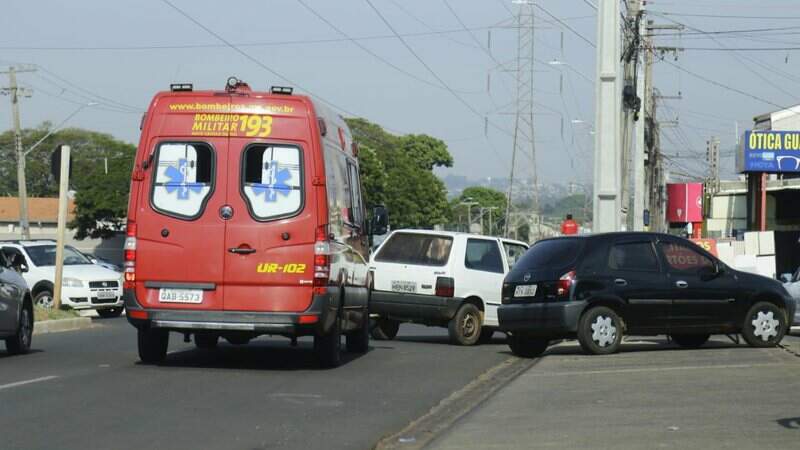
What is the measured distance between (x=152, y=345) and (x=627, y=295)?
5.88 meters

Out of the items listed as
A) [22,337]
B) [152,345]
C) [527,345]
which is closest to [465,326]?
[527,345]

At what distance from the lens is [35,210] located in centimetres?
10150

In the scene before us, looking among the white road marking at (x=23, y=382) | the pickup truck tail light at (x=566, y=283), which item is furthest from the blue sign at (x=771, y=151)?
the white road marking at (x=23, y=382)

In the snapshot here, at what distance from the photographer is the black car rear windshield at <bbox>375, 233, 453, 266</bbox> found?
20.9 metres

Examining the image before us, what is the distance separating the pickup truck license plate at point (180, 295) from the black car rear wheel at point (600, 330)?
A: 5.00 meters

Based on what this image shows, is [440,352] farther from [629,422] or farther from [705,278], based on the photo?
[629,422]

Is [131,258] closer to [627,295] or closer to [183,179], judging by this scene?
[183,179]

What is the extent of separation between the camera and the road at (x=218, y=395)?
9.41m

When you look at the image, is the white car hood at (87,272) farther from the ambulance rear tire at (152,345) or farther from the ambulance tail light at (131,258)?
the ambulance tail light at (131,258)

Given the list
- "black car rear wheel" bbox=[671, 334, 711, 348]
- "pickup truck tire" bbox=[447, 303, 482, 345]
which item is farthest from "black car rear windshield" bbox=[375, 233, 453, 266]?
"black car rear wheel" bbox=[671, 334, 711, 348]

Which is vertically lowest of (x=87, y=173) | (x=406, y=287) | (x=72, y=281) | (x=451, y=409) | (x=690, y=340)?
(x=451, y=409)

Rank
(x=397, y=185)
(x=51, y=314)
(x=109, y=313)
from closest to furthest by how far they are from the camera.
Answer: (x=51, y=314), (x=109, y=313), (x=397, y=185)

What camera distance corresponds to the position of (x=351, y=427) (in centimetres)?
1012

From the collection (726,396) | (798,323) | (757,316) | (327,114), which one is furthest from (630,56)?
(726,396)
